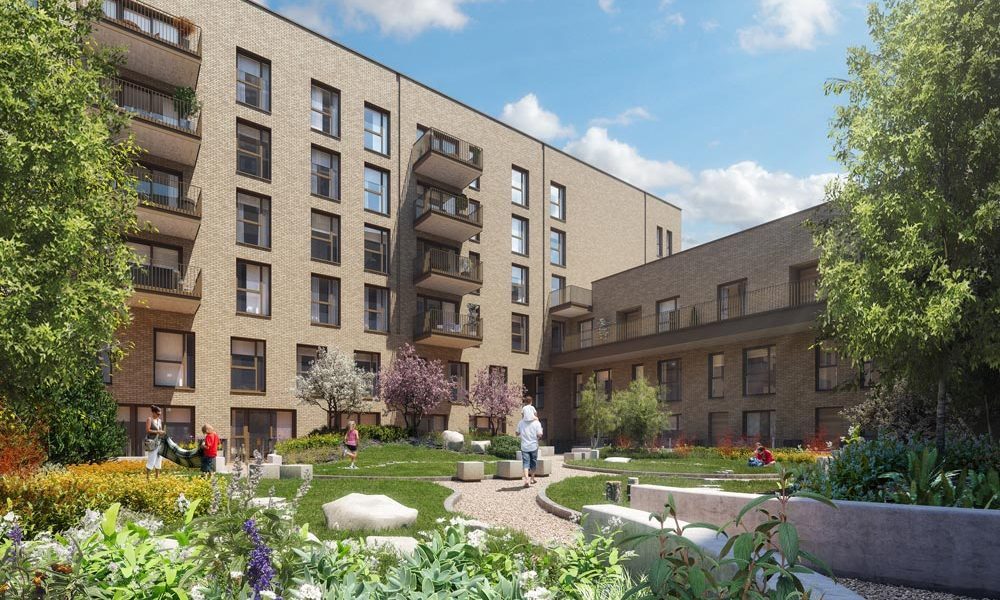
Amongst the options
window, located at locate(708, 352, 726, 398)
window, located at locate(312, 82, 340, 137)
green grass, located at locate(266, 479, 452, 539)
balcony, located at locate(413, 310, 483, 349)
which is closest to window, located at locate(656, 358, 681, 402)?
window, located at locate(708, 352, 726, 398)

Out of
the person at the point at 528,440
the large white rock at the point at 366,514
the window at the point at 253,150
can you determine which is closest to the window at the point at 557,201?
the window at the point at 253,150

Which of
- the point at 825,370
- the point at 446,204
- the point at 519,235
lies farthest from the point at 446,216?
the point at 825,370

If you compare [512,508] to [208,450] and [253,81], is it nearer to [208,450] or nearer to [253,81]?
[208,450]

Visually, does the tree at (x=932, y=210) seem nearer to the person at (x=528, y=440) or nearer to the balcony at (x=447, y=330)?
the person at (x=528, y=440)

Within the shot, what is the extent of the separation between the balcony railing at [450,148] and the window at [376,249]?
4.62 metres

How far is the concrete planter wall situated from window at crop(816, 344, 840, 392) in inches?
921

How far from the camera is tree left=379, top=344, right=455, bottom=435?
101ft

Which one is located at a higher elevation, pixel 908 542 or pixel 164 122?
pixel 164 122

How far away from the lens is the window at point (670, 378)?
113 ft

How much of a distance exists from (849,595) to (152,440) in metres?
15.6

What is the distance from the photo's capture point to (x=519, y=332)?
40.0 m

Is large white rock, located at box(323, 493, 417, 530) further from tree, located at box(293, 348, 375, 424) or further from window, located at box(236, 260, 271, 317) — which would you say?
window, located at box(236, 260, 271, 317)

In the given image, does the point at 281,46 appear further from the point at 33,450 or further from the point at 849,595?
the point at 849,595

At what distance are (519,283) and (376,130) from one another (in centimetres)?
1221
